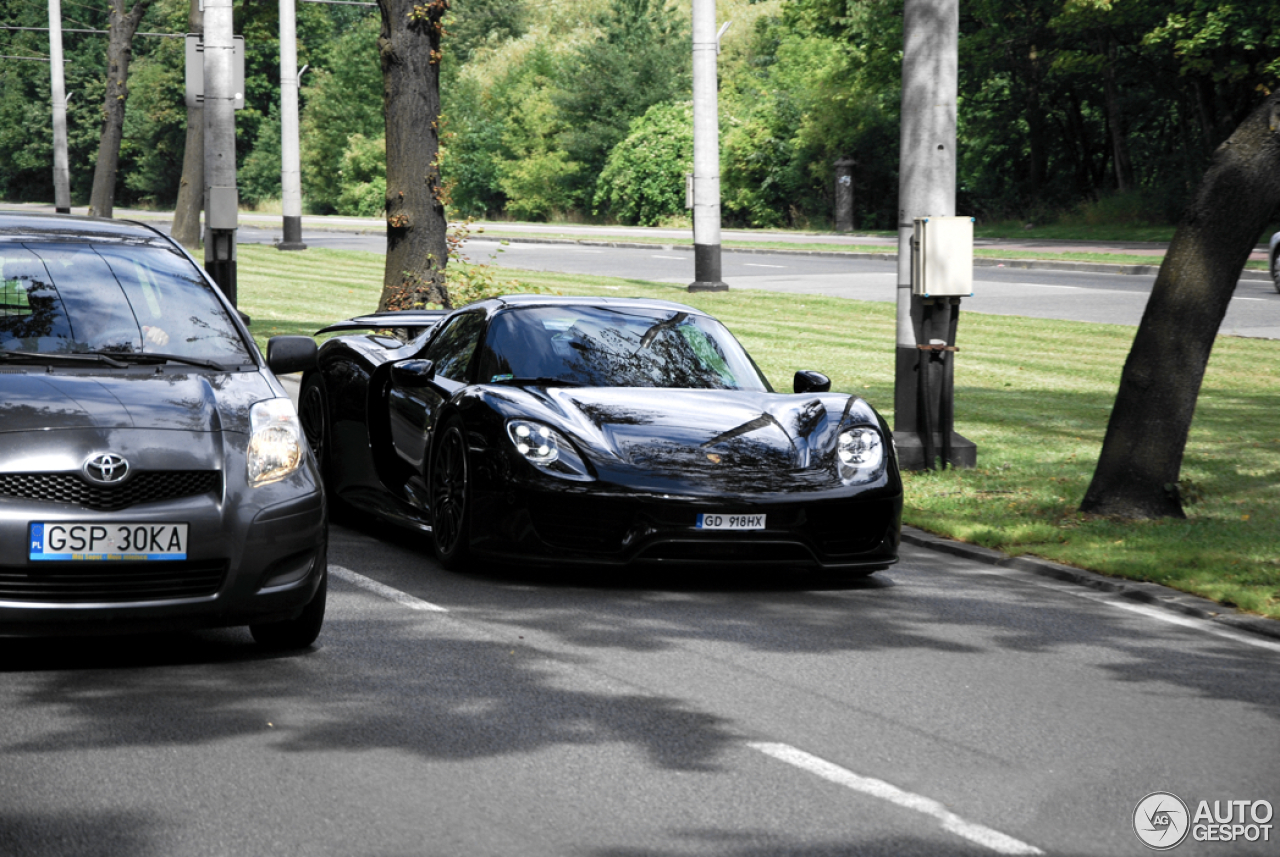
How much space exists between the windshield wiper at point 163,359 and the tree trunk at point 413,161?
12.3 m

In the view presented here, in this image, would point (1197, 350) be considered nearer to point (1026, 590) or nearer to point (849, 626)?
point (1026, 590)

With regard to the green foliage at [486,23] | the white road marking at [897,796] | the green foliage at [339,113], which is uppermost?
the green foliage at [486,23]

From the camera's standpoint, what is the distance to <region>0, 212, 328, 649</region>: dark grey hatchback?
5.59m

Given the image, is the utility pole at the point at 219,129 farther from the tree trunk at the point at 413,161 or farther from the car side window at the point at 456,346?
the car side window at the point at 456,346

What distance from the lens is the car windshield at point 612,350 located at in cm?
860

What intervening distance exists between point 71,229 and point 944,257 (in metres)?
6.01

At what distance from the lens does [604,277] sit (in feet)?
98.8

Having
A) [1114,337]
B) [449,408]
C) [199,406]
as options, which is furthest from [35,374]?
[1114,337]

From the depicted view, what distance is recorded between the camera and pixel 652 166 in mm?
64312

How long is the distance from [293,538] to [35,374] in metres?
1.14

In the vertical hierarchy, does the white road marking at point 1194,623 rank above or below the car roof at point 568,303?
below

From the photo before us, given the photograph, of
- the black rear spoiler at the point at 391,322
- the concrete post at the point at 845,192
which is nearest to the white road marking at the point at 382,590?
the black rear spoiler at the point at 391,322

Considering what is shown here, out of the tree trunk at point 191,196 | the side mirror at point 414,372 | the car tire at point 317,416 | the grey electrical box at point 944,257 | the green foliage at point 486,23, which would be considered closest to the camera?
the side mirror at point 414,372

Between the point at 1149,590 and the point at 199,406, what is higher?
the point at 199,406
